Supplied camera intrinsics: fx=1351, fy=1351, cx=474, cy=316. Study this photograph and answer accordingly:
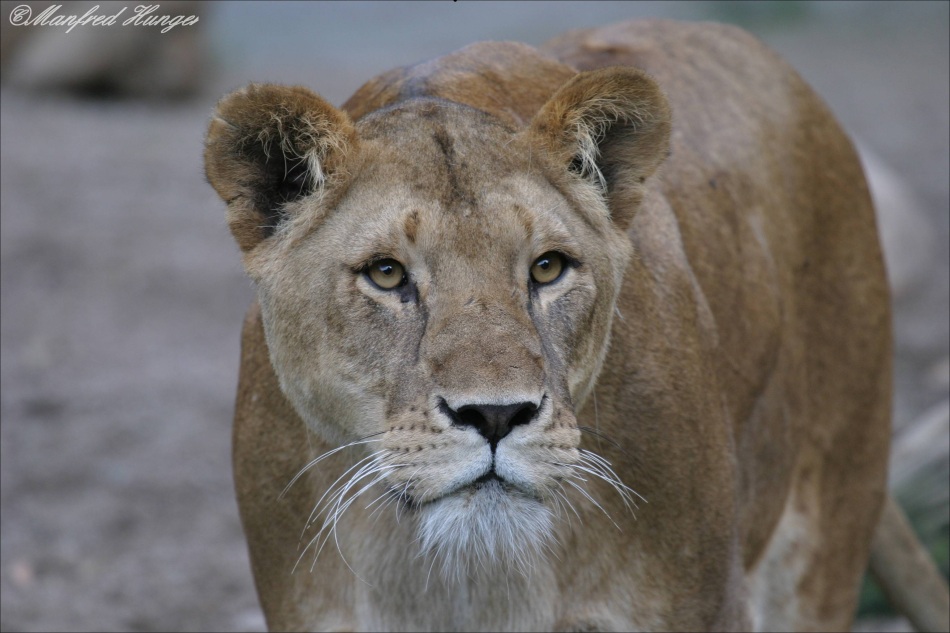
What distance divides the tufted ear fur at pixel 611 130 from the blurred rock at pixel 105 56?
9.43m

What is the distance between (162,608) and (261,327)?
2.55 meters

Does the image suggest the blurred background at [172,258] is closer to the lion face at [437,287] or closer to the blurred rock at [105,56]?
the blurred rock at [105,56]

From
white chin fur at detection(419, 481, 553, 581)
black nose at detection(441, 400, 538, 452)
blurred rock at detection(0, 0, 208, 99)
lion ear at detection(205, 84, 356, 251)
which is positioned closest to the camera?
black nose at detection(441, 400, 538, 452)

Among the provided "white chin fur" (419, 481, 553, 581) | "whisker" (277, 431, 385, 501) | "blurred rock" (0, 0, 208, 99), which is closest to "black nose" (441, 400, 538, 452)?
"white chin fur" (419, 481, 553, 581)

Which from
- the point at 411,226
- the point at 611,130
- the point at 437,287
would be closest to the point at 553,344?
the point at 437,287

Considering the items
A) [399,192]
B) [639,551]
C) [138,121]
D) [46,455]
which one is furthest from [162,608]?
[138,121]

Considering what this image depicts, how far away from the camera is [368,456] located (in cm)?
278

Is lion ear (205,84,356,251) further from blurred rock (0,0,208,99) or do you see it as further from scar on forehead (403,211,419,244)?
blurred rock (0,0,208,99)

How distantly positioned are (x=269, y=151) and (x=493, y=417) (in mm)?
795

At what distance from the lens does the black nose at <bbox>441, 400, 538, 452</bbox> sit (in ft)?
8.13

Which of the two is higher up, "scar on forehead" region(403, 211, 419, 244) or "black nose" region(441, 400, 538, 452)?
"scar on forehead" region(403, 211, 419, 244)

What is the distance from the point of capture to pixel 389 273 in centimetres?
275

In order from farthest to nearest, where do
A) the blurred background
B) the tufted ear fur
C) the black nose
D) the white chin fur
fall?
the blurred background → the tufted ear fur → the white chin fur → the black nose

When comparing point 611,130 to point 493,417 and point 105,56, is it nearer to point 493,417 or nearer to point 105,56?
point 493,417
